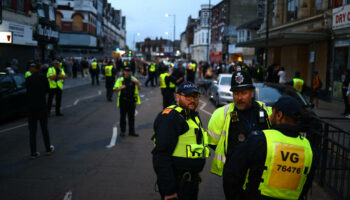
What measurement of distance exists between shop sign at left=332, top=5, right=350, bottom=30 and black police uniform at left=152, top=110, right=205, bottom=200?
1768 centimetres

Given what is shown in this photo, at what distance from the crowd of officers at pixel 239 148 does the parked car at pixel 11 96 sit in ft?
33.2

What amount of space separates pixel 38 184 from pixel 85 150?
2448 millimetres

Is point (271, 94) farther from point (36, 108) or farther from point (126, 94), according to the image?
point (36, 108)

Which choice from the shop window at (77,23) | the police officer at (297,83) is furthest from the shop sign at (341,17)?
the shop window at (77,23)

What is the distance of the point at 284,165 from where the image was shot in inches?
114

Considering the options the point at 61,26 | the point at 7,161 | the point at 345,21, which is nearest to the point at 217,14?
the point at 61,26

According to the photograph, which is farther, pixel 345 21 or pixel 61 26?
pixel 61 26

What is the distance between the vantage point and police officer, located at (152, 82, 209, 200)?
10.9 ft

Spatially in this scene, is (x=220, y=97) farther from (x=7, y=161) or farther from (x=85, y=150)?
(x=7, y=161)

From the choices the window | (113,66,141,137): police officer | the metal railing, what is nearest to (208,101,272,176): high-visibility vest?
the metal railing

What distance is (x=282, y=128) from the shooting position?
2.93m

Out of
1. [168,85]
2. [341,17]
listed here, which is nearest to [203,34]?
[341,17]

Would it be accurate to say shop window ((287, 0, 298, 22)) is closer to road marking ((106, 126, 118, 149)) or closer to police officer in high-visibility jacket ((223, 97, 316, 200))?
road marking ((106, 126, 118, 149))

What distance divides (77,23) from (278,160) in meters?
60.0
